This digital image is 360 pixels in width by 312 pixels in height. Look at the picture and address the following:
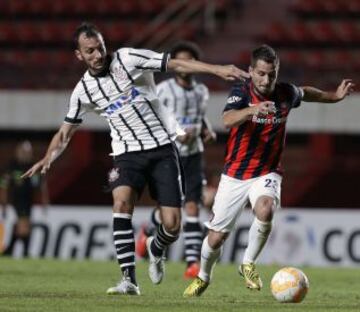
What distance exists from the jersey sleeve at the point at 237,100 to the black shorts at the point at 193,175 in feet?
11.9

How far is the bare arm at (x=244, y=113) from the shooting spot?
783 cm

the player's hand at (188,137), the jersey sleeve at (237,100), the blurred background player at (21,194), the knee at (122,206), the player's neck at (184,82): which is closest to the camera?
the jersey sleeve at (237,100)

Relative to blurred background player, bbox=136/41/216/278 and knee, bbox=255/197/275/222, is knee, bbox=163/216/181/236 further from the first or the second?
blurred background player, bbox=136/41/216/278

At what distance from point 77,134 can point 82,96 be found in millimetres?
12575

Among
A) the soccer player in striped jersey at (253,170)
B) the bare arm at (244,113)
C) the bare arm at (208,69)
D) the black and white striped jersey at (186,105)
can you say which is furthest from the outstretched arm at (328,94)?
the black and white striped jersey at (186,105)

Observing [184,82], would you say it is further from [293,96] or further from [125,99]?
[293,96]

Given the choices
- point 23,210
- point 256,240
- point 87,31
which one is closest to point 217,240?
point 256,240

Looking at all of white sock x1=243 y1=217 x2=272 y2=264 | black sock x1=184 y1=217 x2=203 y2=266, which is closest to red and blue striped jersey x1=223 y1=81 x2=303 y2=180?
white sock x1=243 y1=217 x2=272 y2=264

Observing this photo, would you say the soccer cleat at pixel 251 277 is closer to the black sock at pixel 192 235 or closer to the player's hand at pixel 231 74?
the player's hand at pixel 231 74

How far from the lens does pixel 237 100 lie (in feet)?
27.9

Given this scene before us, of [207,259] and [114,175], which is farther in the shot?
[114,175]

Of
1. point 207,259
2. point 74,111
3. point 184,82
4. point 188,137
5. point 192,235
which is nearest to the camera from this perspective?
point 207,259

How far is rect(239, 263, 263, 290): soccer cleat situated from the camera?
8.62 metres

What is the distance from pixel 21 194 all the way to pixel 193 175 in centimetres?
666
